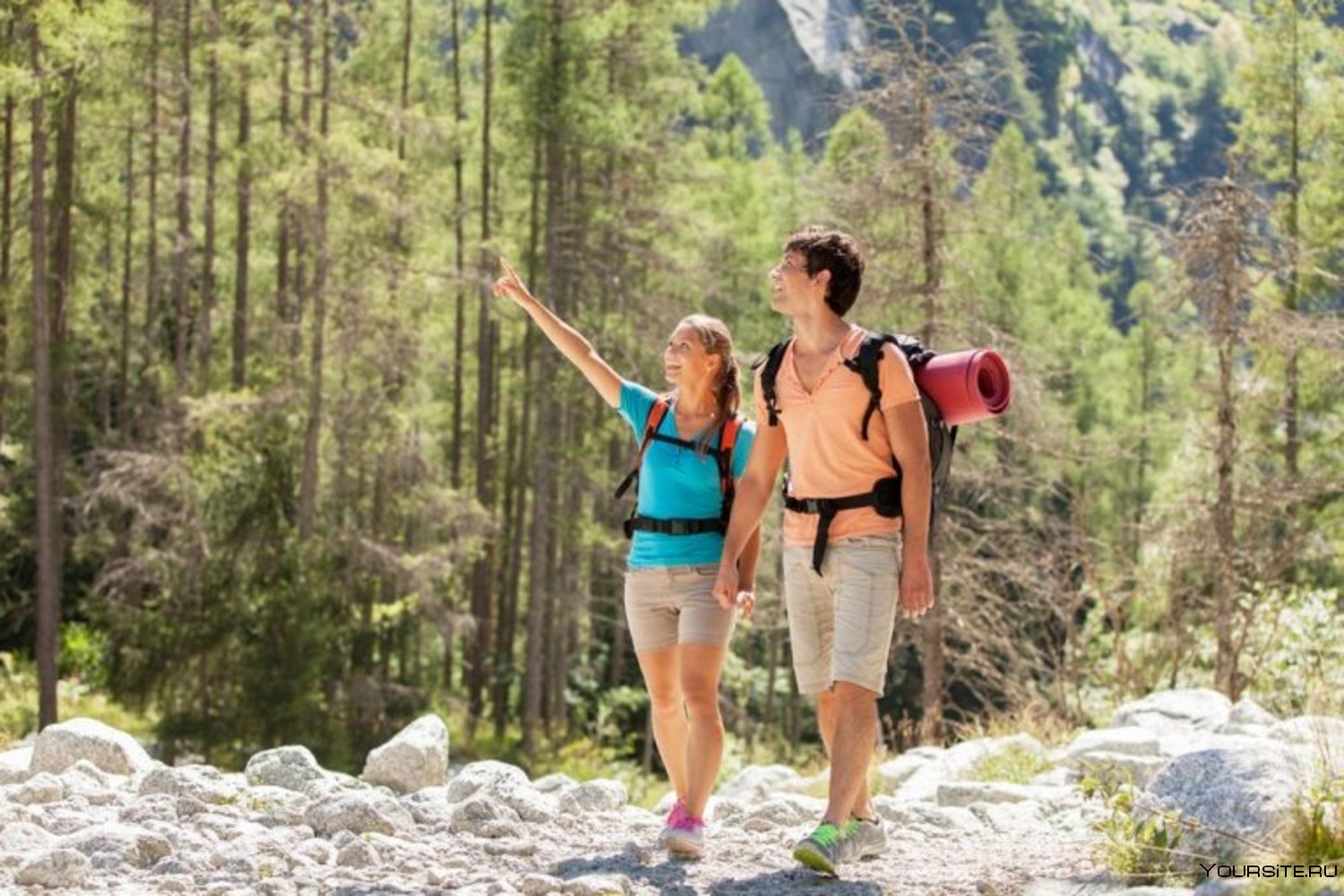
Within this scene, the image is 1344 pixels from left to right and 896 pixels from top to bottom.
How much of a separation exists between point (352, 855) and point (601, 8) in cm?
2023

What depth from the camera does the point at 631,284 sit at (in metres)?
28.1

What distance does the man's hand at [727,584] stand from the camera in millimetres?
5980

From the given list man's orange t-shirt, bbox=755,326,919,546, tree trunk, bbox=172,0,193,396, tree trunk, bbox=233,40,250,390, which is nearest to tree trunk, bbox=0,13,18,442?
tree trunk, bbox=172,0,193,396

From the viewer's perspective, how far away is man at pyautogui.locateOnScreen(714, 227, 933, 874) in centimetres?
566

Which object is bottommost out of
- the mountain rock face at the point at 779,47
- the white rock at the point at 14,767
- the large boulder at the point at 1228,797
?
the white rock at the point at 14,767

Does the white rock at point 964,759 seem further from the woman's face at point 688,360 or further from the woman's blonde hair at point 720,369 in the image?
the woman's face at point 688,360

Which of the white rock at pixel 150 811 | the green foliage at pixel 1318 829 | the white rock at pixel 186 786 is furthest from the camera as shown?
the white rock at pixel 186 786

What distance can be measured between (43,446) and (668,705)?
46.4 feet

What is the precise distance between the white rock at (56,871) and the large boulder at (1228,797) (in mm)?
3285

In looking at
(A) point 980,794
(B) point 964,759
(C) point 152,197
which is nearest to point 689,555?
(A) point 980,794

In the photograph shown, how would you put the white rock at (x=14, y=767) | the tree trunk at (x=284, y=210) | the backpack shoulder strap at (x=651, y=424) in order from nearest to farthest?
the backpack shoulder strap at (x=651, y=424) → the white rock at (x=14, y=767) → the tree trunk at (x=284, y=210)

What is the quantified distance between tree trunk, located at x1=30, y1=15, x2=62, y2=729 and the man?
46.7 ft

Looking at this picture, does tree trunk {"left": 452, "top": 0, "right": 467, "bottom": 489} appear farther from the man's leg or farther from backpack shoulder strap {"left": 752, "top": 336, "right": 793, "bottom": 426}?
the man's leg

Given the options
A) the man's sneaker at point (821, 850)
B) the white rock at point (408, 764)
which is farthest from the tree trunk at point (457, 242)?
the man's sneaker at point (821, 850)
